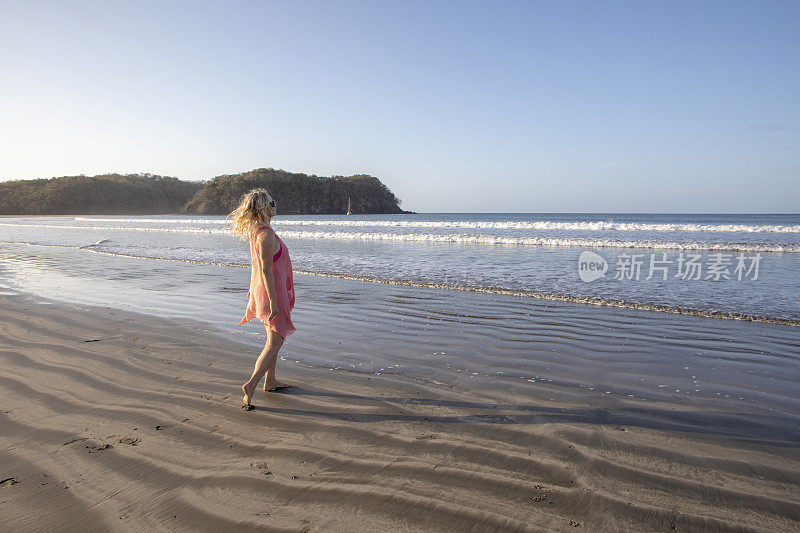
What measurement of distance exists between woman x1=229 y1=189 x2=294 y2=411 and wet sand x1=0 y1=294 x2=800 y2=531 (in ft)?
1.16

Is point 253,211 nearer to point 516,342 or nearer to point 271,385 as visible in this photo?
point 271,385

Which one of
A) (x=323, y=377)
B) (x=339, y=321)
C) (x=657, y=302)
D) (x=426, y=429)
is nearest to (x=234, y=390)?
(x=323, y=377)

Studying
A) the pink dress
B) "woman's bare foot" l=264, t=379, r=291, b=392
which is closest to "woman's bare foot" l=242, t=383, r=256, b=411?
"woman's bare foot" l=264, t=379, r=291, b=392

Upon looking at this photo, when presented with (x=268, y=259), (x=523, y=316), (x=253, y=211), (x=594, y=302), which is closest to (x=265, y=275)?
(x=268, y=259)

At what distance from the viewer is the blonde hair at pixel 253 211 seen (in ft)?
12.5

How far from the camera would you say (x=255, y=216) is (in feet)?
12.6

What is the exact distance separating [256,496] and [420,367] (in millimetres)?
2498

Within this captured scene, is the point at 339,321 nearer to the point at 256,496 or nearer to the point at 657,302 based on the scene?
the point at 256,496

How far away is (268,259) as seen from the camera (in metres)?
3.78

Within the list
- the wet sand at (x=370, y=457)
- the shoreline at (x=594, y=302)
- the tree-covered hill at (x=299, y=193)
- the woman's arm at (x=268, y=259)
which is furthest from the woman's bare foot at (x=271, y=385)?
the tree-covered hill at (x=299, y=193)

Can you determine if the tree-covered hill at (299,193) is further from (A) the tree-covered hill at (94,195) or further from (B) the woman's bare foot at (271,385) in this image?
(B) the woman's bare foot at (271,385)

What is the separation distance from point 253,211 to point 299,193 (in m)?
102

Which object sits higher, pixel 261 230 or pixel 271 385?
pixel 261 230

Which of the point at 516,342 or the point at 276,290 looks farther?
the point at 516,342
